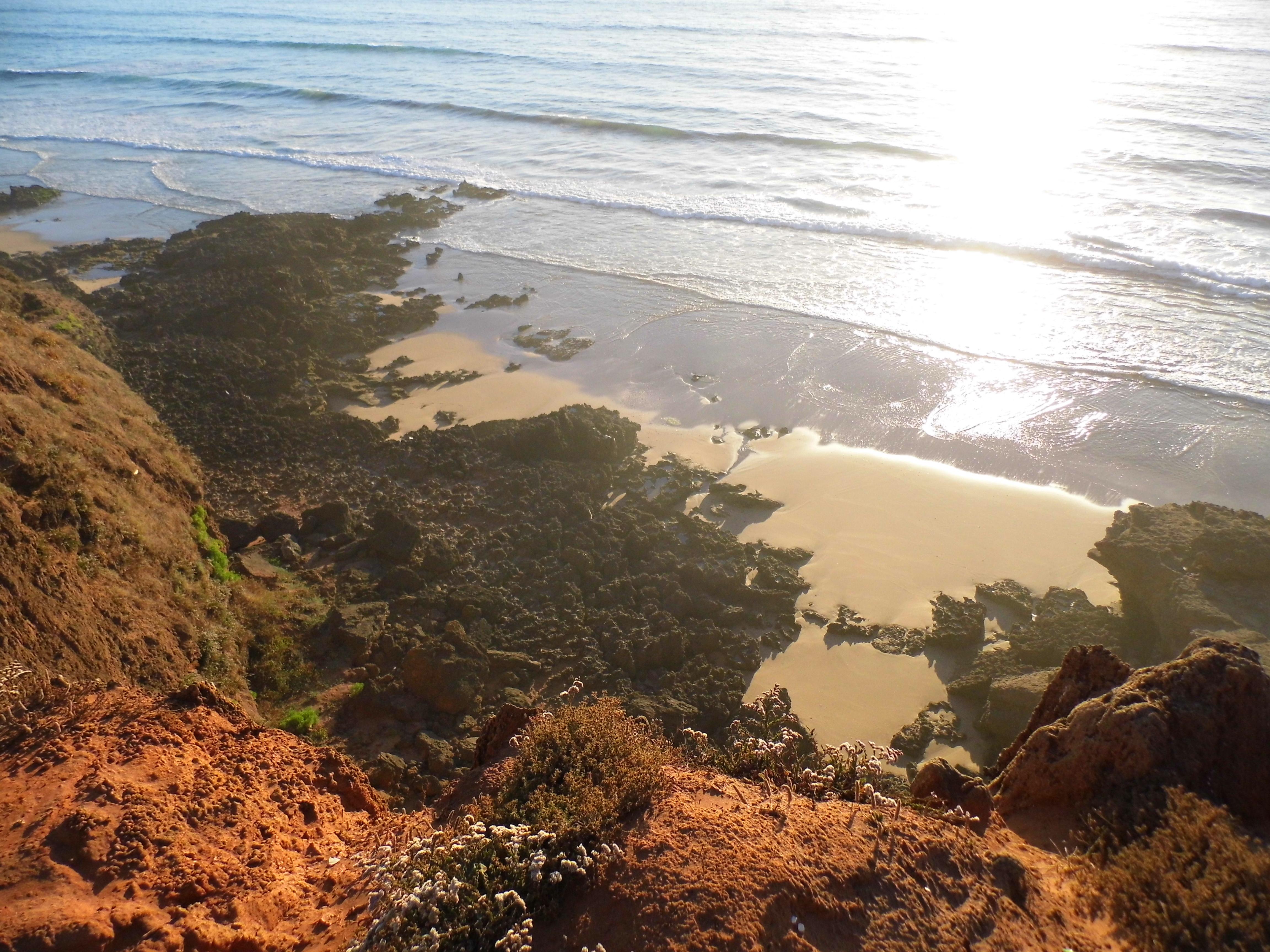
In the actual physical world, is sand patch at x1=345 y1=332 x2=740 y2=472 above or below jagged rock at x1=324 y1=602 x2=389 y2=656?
above

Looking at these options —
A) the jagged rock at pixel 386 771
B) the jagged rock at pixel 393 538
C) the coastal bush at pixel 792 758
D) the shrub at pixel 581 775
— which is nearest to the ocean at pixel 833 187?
the jagged rock at pixel 393 538

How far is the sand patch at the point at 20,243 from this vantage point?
1741 cm

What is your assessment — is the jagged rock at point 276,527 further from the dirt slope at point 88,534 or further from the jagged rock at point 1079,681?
the jagged rock at point 1079,681

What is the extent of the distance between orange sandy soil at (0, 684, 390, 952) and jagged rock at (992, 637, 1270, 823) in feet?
11.1

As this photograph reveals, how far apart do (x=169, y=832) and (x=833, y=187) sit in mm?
20015

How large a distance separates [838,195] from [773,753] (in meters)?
17.5

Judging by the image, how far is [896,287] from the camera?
15.0 meters

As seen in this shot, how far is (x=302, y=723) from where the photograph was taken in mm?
6391

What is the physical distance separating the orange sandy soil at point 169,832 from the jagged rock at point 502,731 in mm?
667

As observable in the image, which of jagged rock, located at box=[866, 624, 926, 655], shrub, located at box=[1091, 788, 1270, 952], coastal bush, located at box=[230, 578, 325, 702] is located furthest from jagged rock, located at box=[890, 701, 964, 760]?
coastal bush, located at box=[230, 578, 325, 702]

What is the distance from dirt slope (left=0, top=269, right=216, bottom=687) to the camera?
17.1 ft

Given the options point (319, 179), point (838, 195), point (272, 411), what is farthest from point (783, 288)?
point (319, 179)

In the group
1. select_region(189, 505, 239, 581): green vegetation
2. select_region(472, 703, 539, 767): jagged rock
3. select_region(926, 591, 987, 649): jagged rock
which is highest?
select_region(472, 703, 539, 767): jagged rock

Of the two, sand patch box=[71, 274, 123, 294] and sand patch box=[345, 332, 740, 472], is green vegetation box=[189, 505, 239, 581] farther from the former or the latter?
sand patch box=[71, 274, 123, 294]
